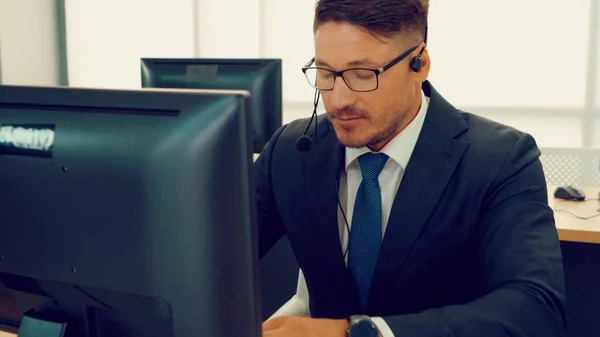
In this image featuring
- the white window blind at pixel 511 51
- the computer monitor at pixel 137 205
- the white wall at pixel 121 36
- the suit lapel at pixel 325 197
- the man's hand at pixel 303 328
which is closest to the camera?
the computer monitor at pixel 137 205

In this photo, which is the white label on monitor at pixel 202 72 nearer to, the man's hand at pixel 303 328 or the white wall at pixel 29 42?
the man's hand at pixel 303 328

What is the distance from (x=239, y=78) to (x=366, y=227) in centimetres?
93

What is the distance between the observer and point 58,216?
0.67 meters

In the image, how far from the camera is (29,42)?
428cm

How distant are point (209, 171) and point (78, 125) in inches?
6.2

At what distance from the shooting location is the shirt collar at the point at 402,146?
4.15ft

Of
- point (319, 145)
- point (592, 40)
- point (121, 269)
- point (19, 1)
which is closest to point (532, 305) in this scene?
point (319, 145)

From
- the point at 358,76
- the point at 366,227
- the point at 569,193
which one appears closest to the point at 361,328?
the point at 366,227

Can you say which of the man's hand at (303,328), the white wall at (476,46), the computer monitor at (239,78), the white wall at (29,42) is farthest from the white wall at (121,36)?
the man's hand at (303,328)

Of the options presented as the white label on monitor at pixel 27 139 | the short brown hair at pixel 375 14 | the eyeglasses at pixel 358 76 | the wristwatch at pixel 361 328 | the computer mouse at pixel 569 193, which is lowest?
the computer mouse at pixel 569 193

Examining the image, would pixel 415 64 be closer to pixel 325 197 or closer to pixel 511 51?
pixel 325 197

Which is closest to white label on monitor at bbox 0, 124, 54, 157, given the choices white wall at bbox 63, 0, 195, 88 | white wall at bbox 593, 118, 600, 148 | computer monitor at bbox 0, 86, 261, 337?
computer monitor at bbox 0, 86, 261, 337

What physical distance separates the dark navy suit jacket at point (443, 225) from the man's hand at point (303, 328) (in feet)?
0.72

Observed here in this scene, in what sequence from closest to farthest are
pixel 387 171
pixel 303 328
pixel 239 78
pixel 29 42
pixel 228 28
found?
1. pixel 303 328
2. pixel 387 171
3. pixel 239 78
4. pixel 228 28
5. pixel 29 42
